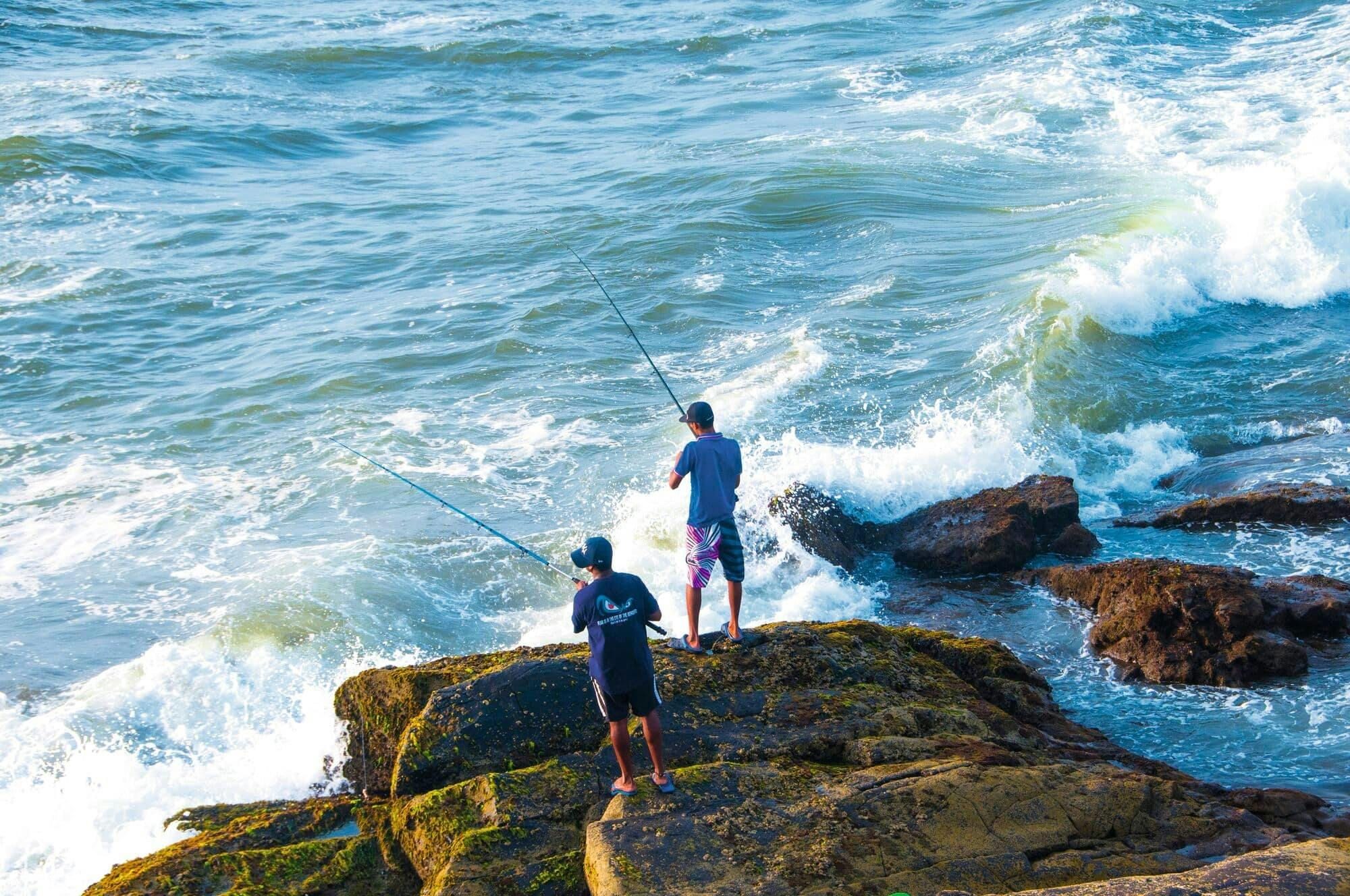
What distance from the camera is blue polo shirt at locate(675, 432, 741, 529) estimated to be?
6.17 metres

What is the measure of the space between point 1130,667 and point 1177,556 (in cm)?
191

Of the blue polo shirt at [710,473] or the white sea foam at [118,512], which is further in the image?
the white sea foam at [118,512]

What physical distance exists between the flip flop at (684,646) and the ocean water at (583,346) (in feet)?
6.59

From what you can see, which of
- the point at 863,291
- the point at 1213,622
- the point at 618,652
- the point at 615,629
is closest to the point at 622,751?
the point at 618,652

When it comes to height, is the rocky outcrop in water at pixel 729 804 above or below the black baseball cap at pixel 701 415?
below

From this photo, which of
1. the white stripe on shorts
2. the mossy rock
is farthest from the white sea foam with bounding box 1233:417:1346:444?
the mossy rock

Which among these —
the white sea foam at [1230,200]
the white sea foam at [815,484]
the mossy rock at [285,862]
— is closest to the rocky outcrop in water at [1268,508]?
the white sea foam at [815,484]

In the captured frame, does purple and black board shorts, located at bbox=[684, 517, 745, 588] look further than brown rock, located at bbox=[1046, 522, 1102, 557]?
No

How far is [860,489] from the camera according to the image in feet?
35.2

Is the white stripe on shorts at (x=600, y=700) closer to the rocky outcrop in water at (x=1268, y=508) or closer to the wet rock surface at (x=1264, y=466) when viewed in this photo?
the rocky outcrop in water at (x=1268, y=508)

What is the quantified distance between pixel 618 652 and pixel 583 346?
10120 mm

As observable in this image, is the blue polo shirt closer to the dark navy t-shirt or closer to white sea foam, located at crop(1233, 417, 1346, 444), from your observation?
the dark navy t-shirt

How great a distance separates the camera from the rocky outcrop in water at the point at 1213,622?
7207mm

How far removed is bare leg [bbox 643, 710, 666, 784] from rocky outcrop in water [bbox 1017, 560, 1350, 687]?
3.86 metres
